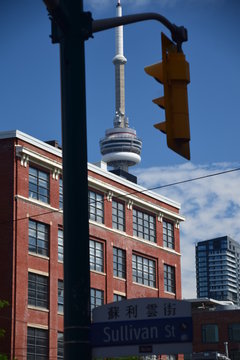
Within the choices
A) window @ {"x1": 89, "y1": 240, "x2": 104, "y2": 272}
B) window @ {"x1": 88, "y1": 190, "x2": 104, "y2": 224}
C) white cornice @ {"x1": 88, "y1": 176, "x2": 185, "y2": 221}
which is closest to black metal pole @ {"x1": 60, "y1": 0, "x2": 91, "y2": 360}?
white cornice @ {"x1": 88, "y1": 176, "x2": 185, "y2": 221}

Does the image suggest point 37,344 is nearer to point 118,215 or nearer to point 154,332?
point 118,215

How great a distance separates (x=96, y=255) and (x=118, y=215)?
17.3 ft

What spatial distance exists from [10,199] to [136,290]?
16509 millimetres

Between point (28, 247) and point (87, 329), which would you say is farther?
point (28, 247)

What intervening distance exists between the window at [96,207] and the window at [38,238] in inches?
236

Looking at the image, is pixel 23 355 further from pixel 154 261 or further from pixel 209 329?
pixel 209 329

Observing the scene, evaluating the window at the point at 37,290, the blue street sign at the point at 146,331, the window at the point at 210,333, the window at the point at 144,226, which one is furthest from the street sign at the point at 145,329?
the window at the point at 210,333

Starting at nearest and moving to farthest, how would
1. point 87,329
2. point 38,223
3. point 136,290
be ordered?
1. point 87,329
2. point 38,223
3. point 136,290

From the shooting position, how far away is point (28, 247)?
52.4 metres

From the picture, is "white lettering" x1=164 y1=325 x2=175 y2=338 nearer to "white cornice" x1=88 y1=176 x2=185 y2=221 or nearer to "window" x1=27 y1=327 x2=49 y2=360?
"window" x1=27 y1=327 x2=49 y2=360

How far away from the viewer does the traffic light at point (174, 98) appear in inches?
330

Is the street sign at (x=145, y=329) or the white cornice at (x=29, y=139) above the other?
the white cornice at (x=29, y=139)

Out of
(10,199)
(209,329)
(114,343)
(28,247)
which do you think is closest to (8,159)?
(10,199)

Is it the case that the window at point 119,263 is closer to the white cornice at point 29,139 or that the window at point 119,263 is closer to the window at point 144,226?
the window at point 144,226
